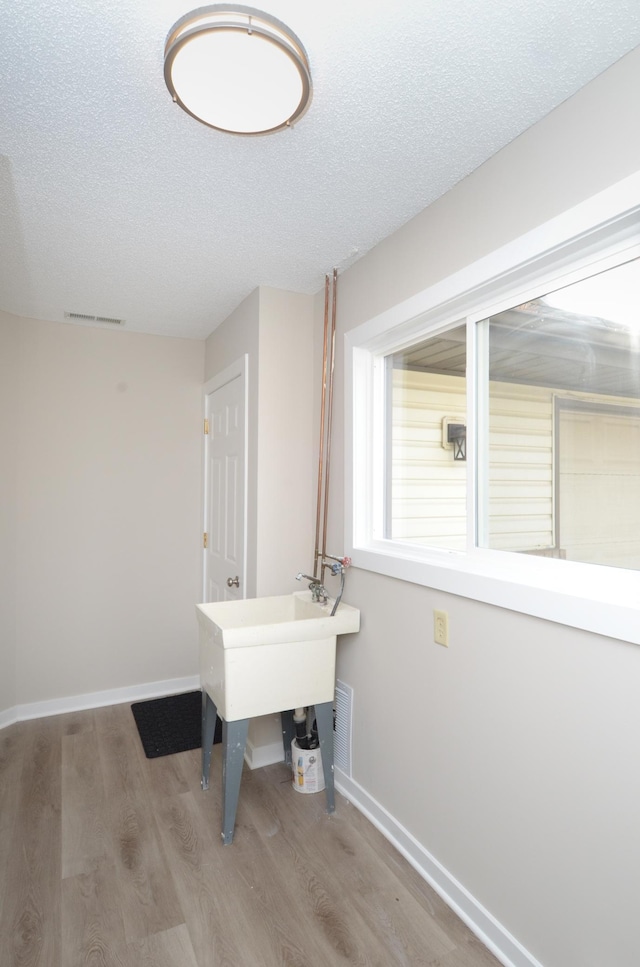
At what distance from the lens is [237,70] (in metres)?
1.27

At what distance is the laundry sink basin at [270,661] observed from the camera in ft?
6.89

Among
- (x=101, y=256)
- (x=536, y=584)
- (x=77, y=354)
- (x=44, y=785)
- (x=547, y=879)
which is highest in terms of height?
(x=101, y=256)

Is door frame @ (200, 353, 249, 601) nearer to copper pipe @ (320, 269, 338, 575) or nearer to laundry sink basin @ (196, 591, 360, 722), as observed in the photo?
copper pipe @ (320, 269, 338, 575)

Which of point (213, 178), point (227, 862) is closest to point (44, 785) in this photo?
point (227, 862)

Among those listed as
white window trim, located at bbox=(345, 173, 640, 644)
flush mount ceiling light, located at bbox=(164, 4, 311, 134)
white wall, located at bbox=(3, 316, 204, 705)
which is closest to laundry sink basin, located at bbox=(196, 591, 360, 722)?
white window trim, located at bbox=(345, 173, 640, 644)

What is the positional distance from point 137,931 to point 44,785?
1.10 meters

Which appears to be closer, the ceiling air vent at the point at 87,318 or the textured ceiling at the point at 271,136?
the textured ceiling at the point at 271,136

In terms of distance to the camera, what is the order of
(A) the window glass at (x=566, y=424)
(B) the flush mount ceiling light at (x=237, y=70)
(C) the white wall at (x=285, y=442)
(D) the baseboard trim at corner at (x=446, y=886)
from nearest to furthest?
(B) the flush mount ceiling light at (x=237, y=70) → (A) the window glass at (x=566, y=424) → (D) the baseboard trim at corner at (x=446, y=886) → (C) the white wall at (x=285, y=442)

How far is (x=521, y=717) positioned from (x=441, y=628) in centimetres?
40

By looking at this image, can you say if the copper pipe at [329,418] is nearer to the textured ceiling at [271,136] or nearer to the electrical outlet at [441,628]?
the textured ceiling at [271,136]

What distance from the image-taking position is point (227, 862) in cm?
205

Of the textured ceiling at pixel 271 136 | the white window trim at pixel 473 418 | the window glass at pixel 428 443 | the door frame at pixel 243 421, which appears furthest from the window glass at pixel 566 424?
the door frame at pixel 243 421

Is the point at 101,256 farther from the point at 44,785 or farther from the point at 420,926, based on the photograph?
the point at 420,926

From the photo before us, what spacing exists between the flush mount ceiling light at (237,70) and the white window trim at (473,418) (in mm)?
744
